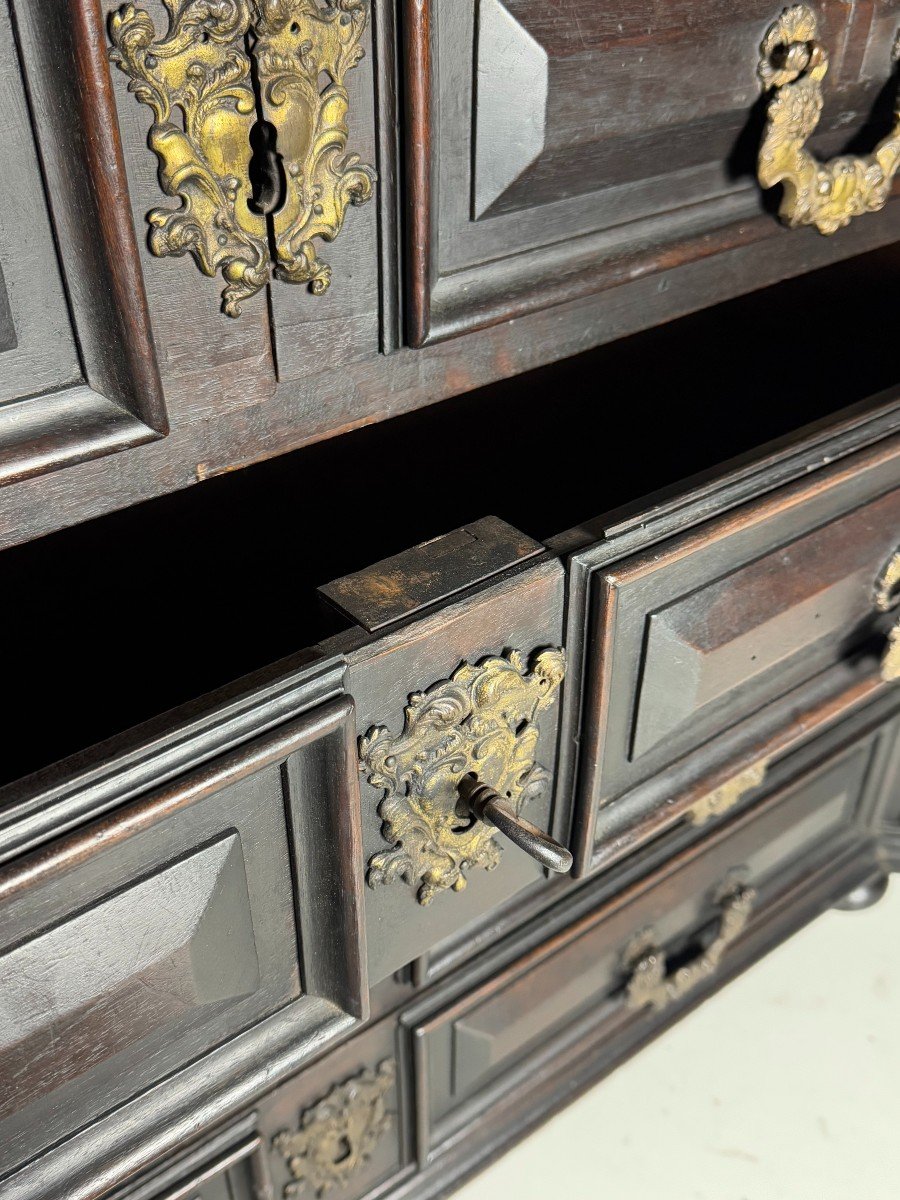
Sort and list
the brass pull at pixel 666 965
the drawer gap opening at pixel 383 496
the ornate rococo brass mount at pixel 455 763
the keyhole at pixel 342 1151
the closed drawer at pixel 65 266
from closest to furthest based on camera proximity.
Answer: the closed drawer at pixel 65 266 < the ornate rococo brass mount at pixel 455 763 < the drawer gap opening at pixel 383 496 < the keyhole at pixel 342 1151 < the brass pull at pixel 666 965

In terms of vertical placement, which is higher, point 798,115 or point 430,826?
point 798,115

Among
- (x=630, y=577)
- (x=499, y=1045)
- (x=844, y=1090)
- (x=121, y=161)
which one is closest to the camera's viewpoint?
(x=121, y=161)

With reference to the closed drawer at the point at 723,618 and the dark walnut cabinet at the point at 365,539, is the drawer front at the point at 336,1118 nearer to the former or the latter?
the dark walnut cabinet at the point at 365,539

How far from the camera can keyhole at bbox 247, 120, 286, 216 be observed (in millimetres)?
351

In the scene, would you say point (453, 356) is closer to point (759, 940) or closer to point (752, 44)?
point (752, 44)

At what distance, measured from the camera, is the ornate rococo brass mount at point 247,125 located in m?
0.32

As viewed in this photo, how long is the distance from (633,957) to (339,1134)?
0.24 meters

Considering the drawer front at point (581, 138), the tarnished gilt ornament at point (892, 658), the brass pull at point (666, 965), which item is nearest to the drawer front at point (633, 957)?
the brass pull at point (666, 965)

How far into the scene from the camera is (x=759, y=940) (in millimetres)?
880

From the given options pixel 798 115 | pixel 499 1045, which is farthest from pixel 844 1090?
pixel 798 115

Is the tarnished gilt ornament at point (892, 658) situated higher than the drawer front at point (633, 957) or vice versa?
the tarnished gilt ornament at point (892, 658)

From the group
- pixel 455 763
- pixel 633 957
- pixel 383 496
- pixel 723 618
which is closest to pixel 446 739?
pixel 455 763

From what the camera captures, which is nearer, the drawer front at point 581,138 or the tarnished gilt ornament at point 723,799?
the drawer front at point 581,138

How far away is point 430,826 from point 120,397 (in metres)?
0.19
